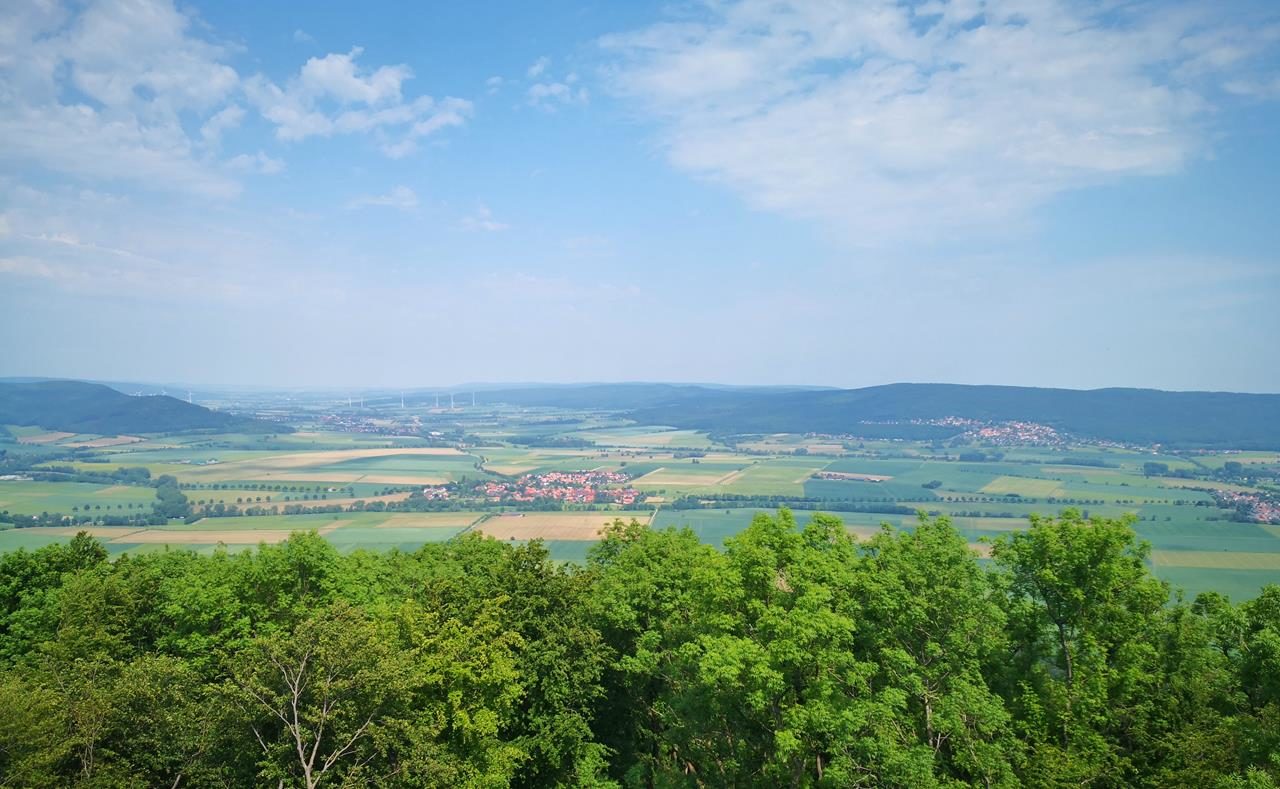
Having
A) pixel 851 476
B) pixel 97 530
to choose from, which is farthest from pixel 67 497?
pixel 851 476

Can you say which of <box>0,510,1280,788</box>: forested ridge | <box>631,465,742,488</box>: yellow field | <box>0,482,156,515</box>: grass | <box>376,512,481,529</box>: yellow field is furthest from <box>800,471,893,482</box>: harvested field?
<box>0,482,156,515</box>: grass

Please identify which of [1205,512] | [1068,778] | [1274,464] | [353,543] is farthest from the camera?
[1274,464]

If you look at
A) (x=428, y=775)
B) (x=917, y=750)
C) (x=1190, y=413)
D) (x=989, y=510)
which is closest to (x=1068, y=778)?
(x=917, y=750)

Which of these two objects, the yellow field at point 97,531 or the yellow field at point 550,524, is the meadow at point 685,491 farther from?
the yellow field at point 97,531

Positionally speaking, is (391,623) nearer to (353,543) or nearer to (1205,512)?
(353,543)

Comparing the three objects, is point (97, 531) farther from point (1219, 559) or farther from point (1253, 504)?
point (1253, 504)
